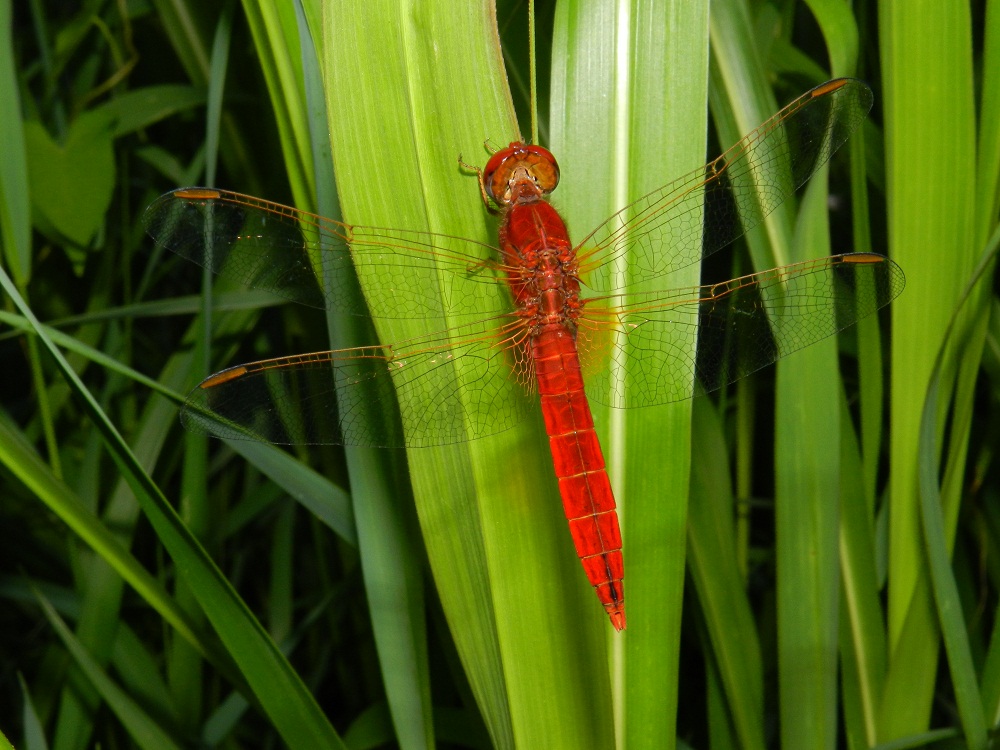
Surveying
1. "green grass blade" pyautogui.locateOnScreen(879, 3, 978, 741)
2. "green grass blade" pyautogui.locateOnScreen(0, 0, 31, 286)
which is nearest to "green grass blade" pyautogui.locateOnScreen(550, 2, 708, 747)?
"green grass blade" pyautogui.locateOnScreen(879, 3, 978, 741)

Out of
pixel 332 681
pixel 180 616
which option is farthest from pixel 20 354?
pixel 180 616

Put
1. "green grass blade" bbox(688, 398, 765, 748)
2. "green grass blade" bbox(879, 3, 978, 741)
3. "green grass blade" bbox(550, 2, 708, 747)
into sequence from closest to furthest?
1. "green grass blade" bbox(550, 2, 708, 747)
2. "green grass blade" bbox(879, 3, 978, 741)
3. "green grass blade" bbox(688, 398, 765, 748)

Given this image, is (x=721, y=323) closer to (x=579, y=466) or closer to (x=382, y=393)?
(x=579, y=466)

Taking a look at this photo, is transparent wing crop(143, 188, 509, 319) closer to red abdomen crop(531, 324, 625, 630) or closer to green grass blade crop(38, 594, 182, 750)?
red abdomen crop(531, 324, 625, 630)

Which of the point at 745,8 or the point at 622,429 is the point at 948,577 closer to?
the point at 622,429

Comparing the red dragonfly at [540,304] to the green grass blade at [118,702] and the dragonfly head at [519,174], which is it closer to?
the dragonfly head at [519,174]

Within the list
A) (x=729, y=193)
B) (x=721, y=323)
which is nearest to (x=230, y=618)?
(x=721, y=323)

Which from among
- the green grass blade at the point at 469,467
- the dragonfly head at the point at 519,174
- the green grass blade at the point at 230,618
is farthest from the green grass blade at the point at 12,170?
the dragonfly head at the point at 519,174
